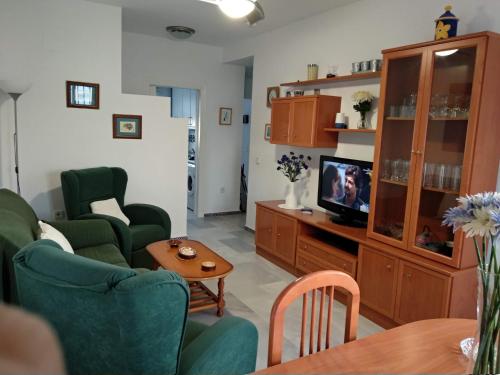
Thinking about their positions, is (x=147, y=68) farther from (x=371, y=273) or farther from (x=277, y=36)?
(x=371, y=273)

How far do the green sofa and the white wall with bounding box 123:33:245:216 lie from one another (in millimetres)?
2930

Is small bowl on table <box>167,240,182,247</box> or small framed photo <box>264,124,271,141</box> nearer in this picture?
small bowl on table <box>167,240,182,247</box>

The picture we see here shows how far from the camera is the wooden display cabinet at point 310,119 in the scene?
4.07m

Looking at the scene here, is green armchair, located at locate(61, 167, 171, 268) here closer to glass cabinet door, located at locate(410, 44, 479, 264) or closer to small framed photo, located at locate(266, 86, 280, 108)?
small framed photo, located at locate(266, 86, 280, 108)

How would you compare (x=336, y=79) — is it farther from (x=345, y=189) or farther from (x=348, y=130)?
(x=345, y=189)

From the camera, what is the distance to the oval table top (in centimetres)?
285

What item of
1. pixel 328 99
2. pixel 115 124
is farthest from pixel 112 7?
pixel 328 99

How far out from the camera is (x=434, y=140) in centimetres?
281

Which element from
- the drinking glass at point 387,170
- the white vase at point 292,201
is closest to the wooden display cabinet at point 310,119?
the white vase at point 292,201

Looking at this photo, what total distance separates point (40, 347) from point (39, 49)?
179 inches

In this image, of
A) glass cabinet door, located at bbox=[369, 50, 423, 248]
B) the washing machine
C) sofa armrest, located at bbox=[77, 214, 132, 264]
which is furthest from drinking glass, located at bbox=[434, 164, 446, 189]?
the washing machine

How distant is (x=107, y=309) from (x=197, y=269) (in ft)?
5.12

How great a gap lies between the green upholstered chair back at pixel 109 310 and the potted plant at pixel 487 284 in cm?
95

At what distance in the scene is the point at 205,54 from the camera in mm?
6211
